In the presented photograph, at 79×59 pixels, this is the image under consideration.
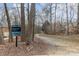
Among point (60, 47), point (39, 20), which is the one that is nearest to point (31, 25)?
point (39, 20)

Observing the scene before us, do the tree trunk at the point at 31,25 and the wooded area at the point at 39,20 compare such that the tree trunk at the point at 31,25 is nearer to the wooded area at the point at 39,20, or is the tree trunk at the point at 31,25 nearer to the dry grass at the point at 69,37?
the wooded area at the point at 39,20

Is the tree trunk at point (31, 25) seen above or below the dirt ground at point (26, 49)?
above

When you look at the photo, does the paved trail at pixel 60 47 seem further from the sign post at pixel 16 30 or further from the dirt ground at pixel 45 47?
the sign post at pixel 16 30

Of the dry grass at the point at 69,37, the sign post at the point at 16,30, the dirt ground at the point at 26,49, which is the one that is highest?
the sign post at the point at 16,30

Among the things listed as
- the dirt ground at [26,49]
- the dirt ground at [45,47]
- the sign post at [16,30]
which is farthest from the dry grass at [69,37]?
the sign post at [16,30]

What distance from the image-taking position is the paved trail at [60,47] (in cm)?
170

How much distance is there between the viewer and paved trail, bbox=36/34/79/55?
170 cm

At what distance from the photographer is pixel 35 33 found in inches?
67.2

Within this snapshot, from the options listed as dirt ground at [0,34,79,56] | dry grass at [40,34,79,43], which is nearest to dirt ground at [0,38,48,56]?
dirt ground at [0,34,79,56]

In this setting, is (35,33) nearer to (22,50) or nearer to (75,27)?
(22,50)

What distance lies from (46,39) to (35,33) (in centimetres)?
13

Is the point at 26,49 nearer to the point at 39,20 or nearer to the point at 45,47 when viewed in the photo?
the point at 45,47

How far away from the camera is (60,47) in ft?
5.61

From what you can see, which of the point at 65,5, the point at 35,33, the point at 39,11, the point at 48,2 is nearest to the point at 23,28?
the point at 35,33
